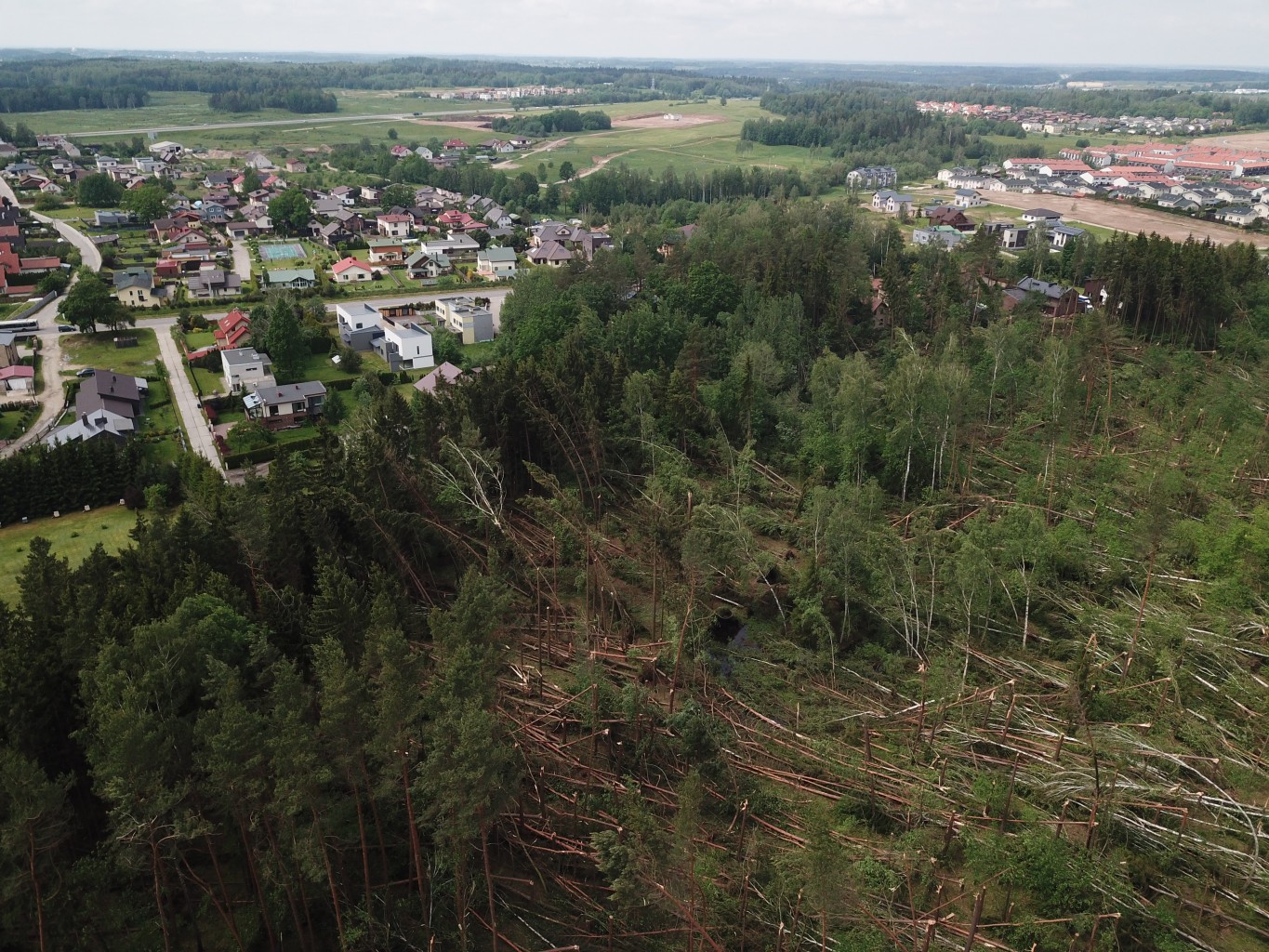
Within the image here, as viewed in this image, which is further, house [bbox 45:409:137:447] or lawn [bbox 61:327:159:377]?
lawn [bbox 61:327:159:377]

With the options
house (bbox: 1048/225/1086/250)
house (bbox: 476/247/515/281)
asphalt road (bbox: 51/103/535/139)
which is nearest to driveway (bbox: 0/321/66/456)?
house (bbox: 476/247/515/281)

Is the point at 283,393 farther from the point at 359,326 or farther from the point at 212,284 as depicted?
the point at 212,284

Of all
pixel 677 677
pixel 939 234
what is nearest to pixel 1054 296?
pixel 939 234

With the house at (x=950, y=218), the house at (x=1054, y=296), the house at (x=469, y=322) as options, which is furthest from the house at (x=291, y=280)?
the house at (x=950, y=218)

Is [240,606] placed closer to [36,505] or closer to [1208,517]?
[36,505]

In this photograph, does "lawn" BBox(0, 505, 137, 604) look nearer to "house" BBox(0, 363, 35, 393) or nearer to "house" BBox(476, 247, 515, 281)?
"house" BBox(0, 363, 35, 393)

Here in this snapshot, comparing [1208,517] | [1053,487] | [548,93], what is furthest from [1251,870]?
[548,93]
